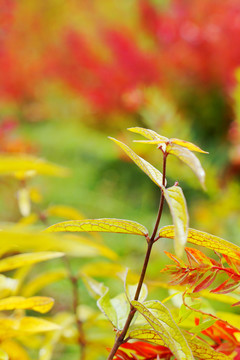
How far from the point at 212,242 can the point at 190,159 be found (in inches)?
2.3

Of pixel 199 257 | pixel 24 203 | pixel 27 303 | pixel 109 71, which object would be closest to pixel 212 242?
pixel 199 257

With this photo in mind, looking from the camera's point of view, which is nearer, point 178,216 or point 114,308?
point 178,216

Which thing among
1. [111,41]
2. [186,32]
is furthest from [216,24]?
[111,41]

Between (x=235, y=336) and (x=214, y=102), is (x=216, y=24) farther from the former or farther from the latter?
(x=235, y=336)

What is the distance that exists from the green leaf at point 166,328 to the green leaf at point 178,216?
7 centimetres

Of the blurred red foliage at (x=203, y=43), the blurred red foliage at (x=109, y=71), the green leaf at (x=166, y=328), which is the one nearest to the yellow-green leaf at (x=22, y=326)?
the green leaf at (x=166, y=328)

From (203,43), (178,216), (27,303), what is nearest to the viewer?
(178,216)

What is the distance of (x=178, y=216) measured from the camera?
0.70ft

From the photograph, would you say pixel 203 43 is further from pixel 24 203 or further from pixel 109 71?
pixel 24 203

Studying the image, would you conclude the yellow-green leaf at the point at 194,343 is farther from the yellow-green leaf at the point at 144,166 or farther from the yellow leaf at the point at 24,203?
the yellow leaf at the point at 24,203

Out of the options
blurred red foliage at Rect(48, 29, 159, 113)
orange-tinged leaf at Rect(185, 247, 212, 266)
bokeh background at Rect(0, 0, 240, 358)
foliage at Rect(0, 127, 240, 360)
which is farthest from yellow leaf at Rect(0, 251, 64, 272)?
blurred red foliage at Rect(48, 29, 159, 113)

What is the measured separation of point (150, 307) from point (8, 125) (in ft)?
3.68

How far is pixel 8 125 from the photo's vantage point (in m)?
1.31

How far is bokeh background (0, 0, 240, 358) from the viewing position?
4.47 feet
